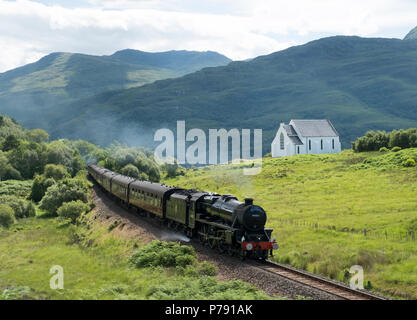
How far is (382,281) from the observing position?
955 inches

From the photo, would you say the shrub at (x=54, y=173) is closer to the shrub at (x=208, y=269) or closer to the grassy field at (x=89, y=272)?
the grassy field at (x=89, y=272)

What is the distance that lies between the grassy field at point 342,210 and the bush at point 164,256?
6.17 metres

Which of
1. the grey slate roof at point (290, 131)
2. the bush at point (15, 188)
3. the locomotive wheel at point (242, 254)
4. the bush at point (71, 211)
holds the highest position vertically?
the grey slate roof at point (290, 131)

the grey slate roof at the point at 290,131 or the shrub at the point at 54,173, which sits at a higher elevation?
the grey slate roof at the point at 290,131

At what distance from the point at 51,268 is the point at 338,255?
20.1 meters

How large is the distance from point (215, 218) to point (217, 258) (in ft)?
12.4


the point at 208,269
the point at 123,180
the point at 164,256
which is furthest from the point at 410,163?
Answer: the point at 208,269

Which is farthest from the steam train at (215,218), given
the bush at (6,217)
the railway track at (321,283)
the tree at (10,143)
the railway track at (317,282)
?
the tree at (10,143)

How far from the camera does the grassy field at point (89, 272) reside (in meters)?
21.8

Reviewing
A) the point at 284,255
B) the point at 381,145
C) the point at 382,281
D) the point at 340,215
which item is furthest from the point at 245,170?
the point at 382,281

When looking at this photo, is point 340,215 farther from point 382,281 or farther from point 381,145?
point 381,145

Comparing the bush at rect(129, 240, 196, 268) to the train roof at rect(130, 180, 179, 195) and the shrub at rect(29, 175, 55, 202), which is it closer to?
the train roof at rect(130, 180, 179, 195)

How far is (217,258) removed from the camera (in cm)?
2822

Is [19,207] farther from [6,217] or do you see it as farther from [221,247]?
[221,247]
